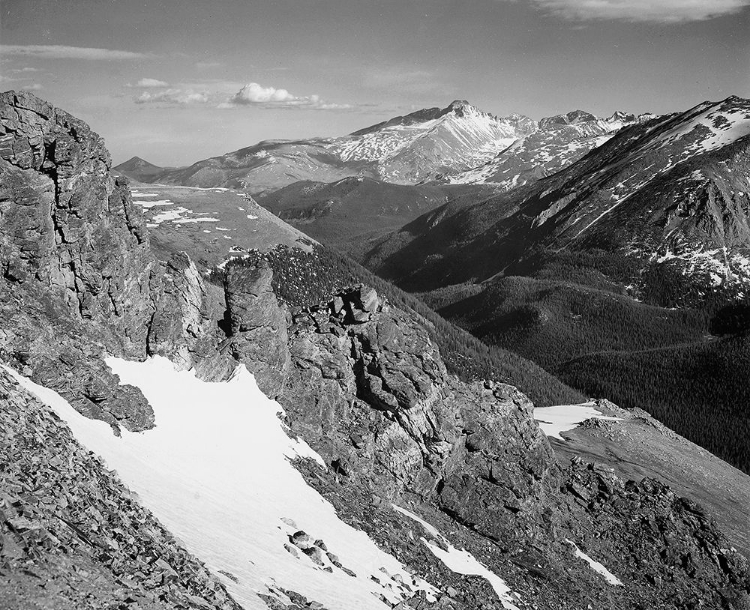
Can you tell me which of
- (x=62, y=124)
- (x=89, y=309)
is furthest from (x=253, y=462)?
(x=62, y=124)

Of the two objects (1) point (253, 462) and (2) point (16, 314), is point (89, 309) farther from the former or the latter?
(1) point (253, 462)

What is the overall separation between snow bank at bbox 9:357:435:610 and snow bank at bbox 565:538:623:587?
25163mm

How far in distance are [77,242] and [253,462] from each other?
61.4 ft

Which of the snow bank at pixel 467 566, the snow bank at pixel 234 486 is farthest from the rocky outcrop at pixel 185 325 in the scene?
the snow bank at pixel 467 566

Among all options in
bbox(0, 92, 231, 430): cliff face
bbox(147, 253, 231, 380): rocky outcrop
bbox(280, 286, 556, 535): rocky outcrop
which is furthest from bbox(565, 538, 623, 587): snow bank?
bbox(0, 92, 231, 430): cliff face

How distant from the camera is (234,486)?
1626 inches

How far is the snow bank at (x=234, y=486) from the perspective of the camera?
31.9 meters

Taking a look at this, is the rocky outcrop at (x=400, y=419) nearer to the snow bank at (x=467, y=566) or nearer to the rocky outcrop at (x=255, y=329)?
the rocky outcrop at (x=255, y=329)

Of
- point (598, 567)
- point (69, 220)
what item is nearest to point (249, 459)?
point (69, 220)

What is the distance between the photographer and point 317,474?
161ft

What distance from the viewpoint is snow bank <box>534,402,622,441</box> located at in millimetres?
131500

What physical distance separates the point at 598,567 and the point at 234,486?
3614cm

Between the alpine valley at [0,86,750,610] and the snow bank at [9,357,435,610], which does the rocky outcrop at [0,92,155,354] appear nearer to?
the alpine valley at [0,86,750,610]

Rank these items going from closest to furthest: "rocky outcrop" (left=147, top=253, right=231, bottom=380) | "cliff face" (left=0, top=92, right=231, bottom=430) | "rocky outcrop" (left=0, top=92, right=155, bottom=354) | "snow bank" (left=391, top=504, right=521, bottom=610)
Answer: "cliff face" (left=0, top=92, right=231, bottom=430)
"rocky outcrop" (left=0, top=92, right=155, bottom=354)
"snow bank" (left=391, top=504, right=521, bottom=610)
"rocky outcrop" (left=147, top=253, right=231, bottom=380)
